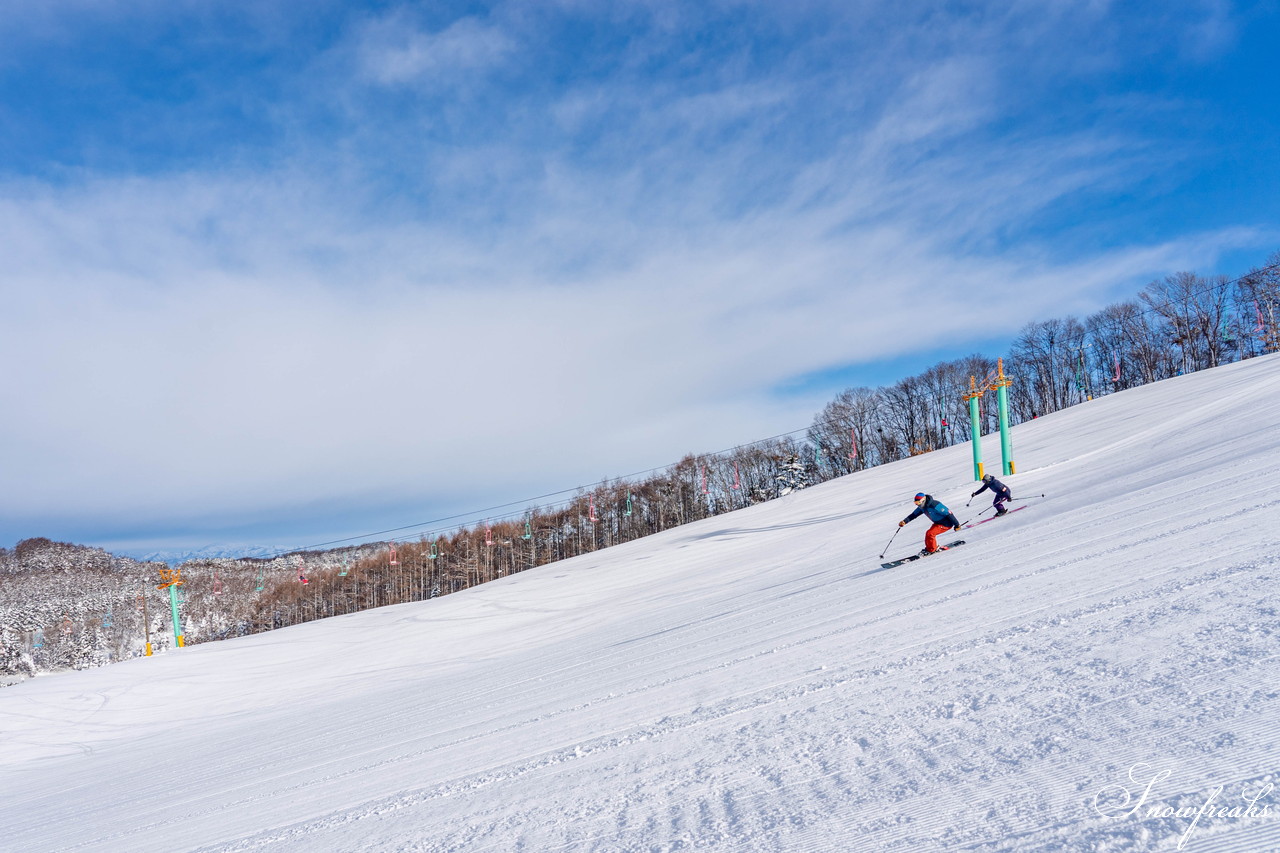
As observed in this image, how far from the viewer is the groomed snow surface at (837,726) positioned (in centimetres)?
311

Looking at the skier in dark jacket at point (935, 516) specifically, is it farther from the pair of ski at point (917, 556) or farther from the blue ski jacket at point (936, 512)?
the pair of ski at point (917, 556)

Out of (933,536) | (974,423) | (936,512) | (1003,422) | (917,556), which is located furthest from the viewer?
(974,423)

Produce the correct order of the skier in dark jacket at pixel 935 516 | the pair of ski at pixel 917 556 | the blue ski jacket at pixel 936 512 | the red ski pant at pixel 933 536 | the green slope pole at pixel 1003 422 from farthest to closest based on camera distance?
1. the green slope pole at pixel 1003 422
2. the blue ski jacket at pixel 936 512
3. the skier in dark jacket at pixel 935 516
4. the red ski pant at pixel 933 536
5. the pair of ski at pixel 917 556

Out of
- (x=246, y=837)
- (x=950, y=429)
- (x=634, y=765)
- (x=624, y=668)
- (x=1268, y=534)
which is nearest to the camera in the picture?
(x=634, y=765)

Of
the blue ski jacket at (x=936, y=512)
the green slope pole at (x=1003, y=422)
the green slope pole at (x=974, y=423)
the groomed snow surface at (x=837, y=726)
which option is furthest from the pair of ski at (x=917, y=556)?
the green slope pole at (x=974, y=423)

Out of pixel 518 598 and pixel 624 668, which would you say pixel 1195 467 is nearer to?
pixel 624 668

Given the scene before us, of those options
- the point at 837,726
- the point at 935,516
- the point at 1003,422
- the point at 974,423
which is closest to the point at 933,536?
the point at 935,516

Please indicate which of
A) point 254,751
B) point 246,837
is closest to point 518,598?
point 254,751

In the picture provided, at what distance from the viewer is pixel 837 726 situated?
4.47 metres

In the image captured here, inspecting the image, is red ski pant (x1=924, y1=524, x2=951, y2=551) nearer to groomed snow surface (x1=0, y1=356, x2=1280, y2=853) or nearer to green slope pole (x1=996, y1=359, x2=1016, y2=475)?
groomed snow surface (x1=0, y1=356, x2=1280, y2=853)

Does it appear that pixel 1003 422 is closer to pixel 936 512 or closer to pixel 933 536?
pixel 936 512

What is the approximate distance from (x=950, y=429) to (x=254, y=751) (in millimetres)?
73220

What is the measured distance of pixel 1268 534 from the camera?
6441 mm
